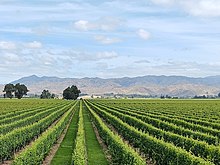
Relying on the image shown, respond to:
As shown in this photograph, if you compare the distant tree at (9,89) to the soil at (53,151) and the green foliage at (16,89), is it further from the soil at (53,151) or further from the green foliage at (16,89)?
the soil at (53,151)

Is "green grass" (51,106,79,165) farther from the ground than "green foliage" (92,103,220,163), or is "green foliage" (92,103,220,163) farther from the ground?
"green foliage" (92,103,220,163)

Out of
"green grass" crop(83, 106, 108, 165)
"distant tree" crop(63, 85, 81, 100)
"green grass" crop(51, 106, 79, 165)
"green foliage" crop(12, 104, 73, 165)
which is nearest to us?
"green foliage" crop(12, 104, 73, 165)

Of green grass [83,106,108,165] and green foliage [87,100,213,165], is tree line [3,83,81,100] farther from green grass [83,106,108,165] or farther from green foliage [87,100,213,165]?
green foliage [87,100,213,165]

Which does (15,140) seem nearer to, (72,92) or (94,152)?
(94,152)

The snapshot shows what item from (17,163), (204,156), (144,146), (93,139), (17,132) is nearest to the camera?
(17,163)

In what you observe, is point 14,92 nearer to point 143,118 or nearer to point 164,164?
point 143,118

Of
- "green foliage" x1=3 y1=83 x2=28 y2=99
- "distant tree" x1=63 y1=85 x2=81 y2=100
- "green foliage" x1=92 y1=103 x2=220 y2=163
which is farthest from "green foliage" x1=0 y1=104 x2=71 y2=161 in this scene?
"distant tree" x1=63 y1=85 x2=81 y2=100

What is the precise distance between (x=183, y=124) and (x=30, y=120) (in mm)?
14781

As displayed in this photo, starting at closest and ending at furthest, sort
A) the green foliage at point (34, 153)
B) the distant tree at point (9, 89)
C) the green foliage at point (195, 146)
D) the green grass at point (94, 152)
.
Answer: the green foliage at point (34, 153)
the green foliage at point (195, 146)
the green grass at point (94, 152)
the distant tree at point (9, 89)

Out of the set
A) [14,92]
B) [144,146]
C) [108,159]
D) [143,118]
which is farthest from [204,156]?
[14,92]

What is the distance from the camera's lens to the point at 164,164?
53.9 ft

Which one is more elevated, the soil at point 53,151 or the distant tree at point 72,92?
the distant tree at point 72,92

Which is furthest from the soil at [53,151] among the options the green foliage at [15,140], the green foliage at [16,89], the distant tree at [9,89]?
the distant tree at [9,89]

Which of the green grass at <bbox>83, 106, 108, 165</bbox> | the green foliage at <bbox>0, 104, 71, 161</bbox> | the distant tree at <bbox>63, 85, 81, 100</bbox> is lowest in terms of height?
the green grass at <bbox>83, 106, 108, 165</bbox>
